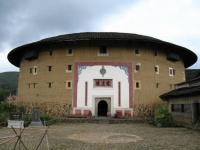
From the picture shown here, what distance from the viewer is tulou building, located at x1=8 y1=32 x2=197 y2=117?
72.9ft

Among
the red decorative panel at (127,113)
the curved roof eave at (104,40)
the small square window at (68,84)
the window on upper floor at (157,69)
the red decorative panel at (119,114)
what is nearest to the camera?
the red decorative panel at (119,114)

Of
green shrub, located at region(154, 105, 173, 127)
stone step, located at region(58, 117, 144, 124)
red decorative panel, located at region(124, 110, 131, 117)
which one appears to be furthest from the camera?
red decorative panel, located at region(124, 110, 131, 117)

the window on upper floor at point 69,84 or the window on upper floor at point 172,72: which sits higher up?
the window on upper floor at point 172,72

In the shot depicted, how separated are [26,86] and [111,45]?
8.72 metres

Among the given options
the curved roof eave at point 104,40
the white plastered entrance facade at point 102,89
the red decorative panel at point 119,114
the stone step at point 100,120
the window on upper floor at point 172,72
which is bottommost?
the stone step at point 100,120

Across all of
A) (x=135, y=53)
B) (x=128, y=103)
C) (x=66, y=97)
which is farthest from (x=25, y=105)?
(x=135, y=53)

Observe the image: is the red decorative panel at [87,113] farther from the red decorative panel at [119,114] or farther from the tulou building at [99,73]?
the red decorative panel at [119,114]

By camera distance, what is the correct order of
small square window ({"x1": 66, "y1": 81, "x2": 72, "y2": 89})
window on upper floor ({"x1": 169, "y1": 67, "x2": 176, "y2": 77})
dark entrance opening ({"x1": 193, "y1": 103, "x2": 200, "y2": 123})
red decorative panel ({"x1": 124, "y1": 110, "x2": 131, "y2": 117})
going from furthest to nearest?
1. window on upper floor ({"x1": 169, "y1": 67, "x2": 176, "y2": 77})
2. small square window ({"x1": 66, "y1": 81, "x2": 72, "y2": 89})
3. red decorative panel ({"x1": 124, "y1": 110, "x2": 131, "y2": 117})
4. dark entrance opening ({"x1": 193, "y1": 103, "x2": 200, "y2": 123})

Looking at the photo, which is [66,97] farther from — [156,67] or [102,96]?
[156,67]

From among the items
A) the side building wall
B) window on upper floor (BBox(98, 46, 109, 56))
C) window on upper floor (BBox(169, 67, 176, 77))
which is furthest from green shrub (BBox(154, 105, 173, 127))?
window on upper floor (BBox(169, 67, 176, 77))

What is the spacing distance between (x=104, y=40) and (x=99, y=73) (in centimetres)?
277

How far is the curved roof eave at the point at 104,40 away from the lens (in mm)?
22297

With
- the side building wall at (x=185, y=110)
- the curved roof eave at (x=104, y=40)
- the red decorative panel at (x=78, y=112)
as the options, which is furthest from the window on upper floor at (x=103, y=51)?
the side building wall at (x=185, y=110)

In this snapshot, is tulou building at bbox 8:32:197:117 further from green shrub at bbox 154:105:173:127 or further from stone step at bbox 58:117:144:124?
green shrub at bbox 154:105:173:127
